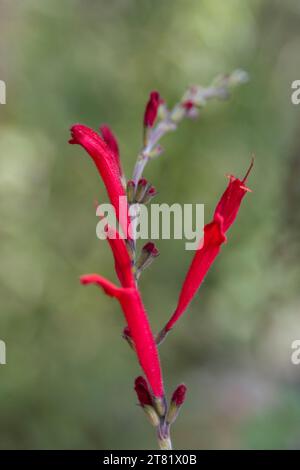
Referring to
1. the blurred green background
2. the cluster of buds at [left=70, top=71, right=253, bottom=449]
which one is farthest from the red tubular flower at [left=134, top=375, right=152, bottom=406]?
the blurred green background

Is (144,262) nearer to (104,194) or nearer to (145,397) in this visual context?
(145,397)

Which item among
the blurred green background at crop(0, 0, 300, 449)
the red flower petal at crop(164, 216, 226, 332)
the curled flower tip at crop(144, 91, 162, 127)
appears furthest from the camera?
the blurred green background at crop(0, 0, 300, 449)

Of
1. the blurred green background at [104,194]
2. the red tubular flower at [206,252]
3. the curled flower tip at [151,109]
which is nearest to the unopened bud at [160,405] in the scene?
the red tubular flower at [206,252]

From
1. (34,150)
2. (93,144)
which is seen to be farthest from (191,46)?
(93,144)

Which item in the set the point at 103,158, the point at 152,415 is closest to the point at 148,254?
the point at 103,158

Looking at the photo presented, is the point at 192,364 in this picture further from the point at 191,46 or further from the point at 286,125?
the point at 191,46

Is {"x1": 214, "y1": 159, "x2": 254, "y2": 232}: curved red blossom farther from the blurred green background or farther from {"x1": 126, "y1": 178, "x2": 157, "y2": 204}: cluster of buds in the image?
the blurred green background

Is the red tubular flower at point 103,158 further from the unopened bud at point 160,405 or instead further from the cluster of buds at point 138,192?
the unopened bud at point 160,405

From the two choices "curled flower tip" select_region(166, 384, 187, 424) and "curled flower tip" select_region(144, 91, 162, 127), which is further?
"curled flower tip" select_region(144, 91, 162, 127)

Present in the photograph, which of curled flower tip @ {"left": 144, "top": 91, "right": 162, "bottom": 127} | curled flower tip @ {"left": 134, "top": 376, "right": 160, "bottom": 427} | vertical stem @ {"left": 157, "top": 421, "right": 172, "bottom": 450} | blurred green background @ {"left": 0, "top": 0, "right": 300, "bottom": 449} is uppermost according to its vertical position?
blurred green background @ {"left": 0, "top": 0, "right": 300, "bottom": 449}
